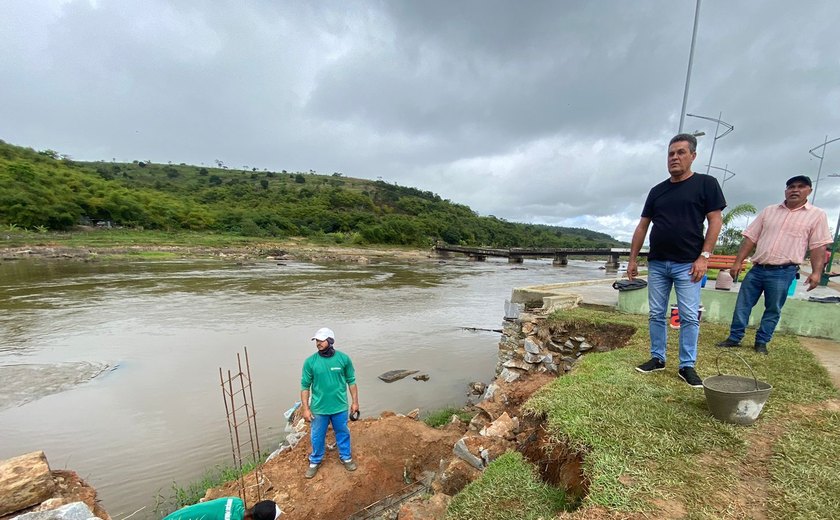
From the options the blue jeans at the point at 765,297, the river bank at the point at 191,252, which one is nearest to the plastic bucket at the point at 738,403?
the blue jeans at the point at 765,297

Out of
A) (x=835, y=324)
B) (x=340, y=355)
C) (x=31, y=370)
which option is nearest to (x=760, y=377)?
(x=835, y=324)

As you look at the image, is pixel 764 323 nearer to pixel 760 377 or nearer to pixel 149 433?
pixel 760 377

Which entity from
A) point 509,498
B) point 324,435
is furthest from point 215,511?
point 509,498

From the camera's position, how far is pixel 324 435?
443 cm

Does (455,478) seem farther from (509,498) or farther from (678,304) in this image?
(678,304)

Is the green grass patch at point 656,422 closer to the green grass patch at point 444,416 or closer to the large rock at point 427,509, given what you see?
the large rock at point 427,509

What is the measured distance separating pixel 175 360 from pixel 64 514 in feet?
24.6

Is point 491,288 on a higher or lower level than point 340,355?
lower

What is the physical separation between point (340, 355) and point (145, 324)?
39.8ft

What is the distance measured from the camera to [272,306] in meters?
16.5

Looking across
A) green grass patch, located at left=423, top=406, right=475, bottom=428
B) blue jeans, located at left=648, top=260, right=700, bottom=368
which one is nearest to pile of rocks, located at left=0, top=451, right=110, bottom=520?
green grass patch, located at left=423, top=406, right=475, bottom=428

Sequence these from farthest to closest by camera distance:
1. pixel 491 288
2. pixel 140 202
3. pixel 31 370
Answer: pixel 140 202 < pixel 491 288 < pixel 31 370

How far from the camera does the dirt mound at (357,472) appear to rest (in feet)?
13.1

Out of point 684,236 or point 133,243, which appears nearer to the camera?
point 684,236
